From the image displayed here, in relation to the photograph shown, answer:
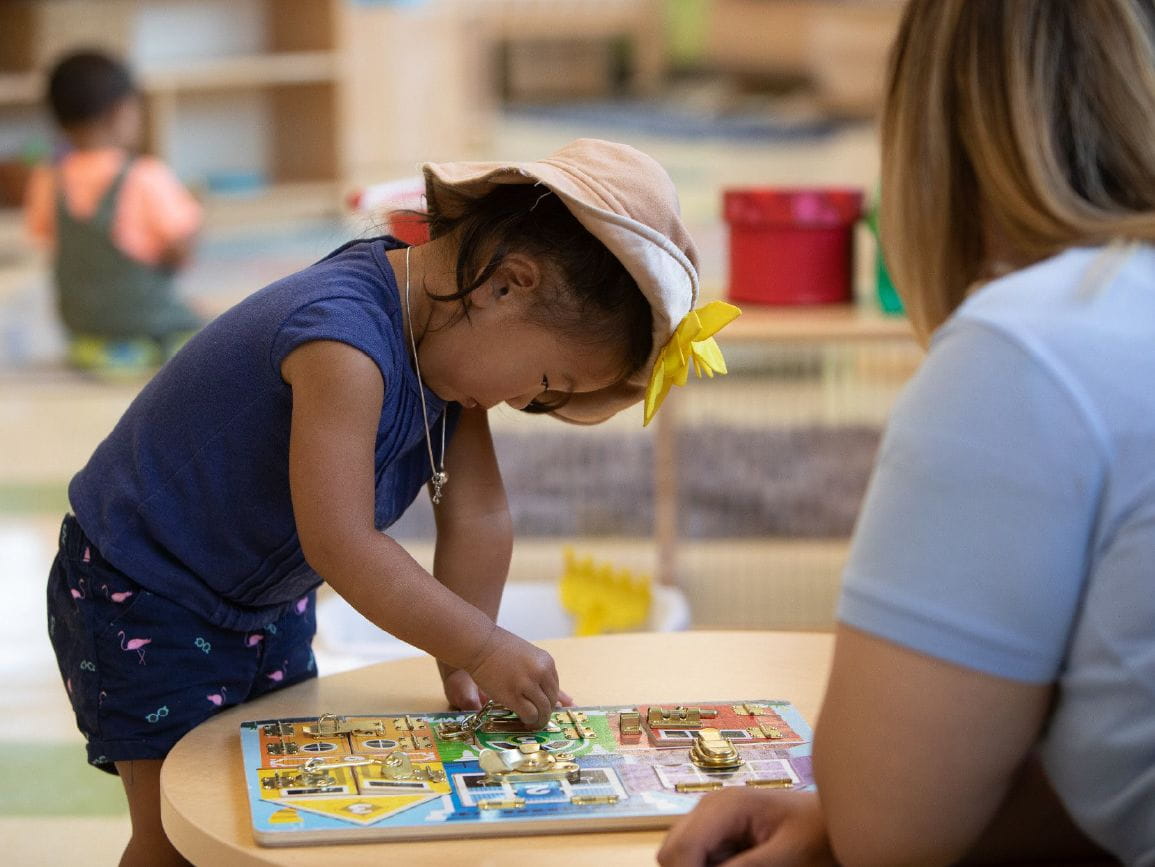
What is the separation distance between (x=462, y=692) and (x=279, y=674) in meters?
0.20

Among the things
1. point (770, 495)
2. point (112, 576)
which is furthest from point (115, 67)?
point (112, 576)

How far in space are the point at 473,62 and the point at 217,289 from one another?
2.15m

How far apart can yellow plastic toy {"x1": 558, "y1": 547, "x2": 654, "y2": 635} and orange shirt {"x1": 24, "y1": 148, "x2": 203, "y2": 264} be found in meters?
2.18

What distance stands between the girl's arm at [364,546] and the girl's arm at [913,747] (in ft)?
0.93

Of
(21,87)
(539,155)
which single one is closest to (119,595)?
(21,87)

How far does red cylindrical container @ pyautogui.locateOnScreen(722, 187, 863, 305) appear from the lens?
2.07m

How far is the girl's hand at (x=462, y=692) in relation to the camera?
0.93m

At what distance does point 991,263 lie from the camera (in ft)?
2.24

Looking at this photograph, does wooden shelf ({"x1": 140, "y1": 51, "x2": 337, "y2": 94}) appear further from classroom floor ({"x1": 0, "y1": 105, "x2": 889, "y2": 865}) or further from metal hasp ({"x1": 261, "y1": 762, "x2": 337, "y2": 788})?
metal hasp ({"x1": 261, "y1": 762, "x2": 337, "y2": 788})

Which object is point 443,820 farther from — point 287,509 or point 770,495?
point 770,495

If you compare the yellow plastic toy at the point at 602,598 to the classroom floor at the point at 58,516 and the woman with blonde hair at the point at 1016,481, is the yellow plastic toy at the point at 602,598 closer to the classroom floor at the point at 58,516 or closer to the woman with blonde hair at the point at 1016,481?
the classroom floor at the point at 58,516

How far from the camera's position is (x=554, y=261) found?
38.4 inches

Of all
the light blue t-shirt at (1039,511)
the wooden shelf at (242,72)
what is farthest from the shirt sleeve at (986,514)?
the wooden shelf at (242,72)

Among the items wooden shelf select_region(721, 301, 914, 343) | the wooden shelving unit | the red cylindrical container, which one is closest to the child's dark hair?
the wooden shelving unit
